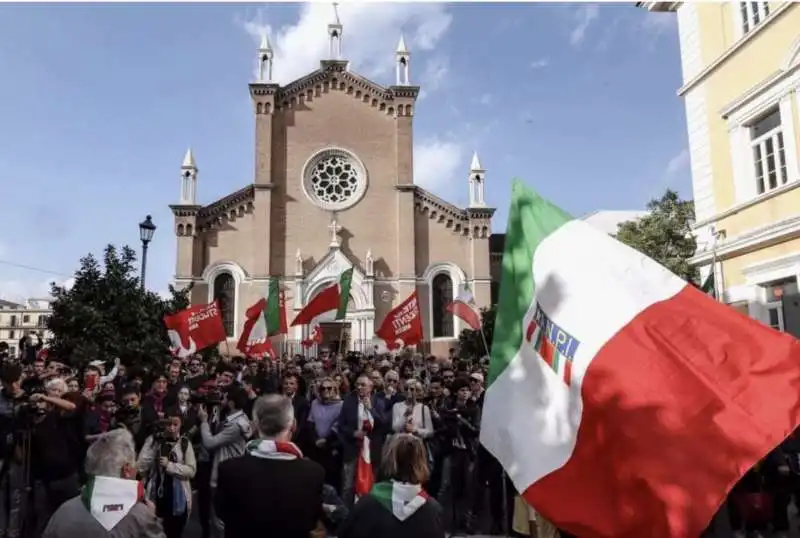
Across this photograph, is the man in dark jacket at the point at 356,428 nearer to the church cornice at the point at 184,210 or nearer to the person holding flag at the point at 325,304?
the person holding flag at the point at 325,304

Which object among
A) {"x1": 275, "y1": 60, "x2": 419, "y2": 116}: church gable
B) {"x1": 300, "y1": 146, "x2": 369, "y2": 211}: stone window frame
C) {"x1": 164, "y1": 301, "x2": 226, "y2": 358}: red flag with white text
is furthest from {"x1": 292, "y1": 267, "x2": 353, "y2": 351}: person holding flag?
{"x1": 275, "y1": 60, "x2": 419, "y2": 116}: church gable

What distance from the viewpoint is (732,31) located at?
13.3m

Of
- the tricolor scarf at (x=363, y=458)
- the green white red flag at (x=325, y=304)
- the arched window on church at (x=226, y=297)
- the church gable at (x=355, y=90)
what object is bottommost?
the tricolor scarf at (x=363, y=458)

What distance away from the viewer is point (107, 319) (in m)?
13.7

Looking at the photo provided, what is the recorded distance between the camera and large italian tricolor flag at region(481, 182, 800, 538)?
3.17 m

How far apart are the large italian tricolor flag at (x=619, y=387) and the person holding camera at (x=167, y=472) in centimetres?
345

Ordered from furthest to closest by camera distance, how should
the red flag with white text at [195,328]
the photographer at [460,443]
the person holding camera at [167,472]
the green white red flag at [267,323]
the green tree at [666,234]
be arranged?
the green tree at [666,234] → the green white red flag at [267,323] → the red flag with white text at [195,328] → the photographer at [460,443] → the person holding camera at [167,472]

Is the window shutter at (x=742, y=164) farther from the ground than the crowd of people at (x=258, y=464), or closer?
farther from the ground

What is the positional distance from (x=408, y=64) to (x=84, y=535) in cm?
3088

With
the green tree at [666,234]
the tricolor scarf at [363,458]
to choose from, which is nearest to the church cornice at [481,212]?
the green tree at [666,234]

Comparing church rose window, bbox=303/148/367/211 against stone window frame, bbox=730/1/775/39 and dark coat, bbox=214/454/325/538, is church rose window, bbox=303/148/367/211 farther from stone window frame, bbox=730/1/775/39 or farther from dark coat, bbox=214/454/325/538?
dark coat, bbox=214/454/325/538

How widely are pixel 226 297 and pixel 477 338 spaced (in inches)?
445

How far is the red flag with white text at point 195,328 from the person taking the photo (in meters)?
15.1

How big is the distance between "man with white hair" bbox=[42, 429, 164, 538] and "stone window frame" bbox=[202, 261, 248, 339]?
25.0m
